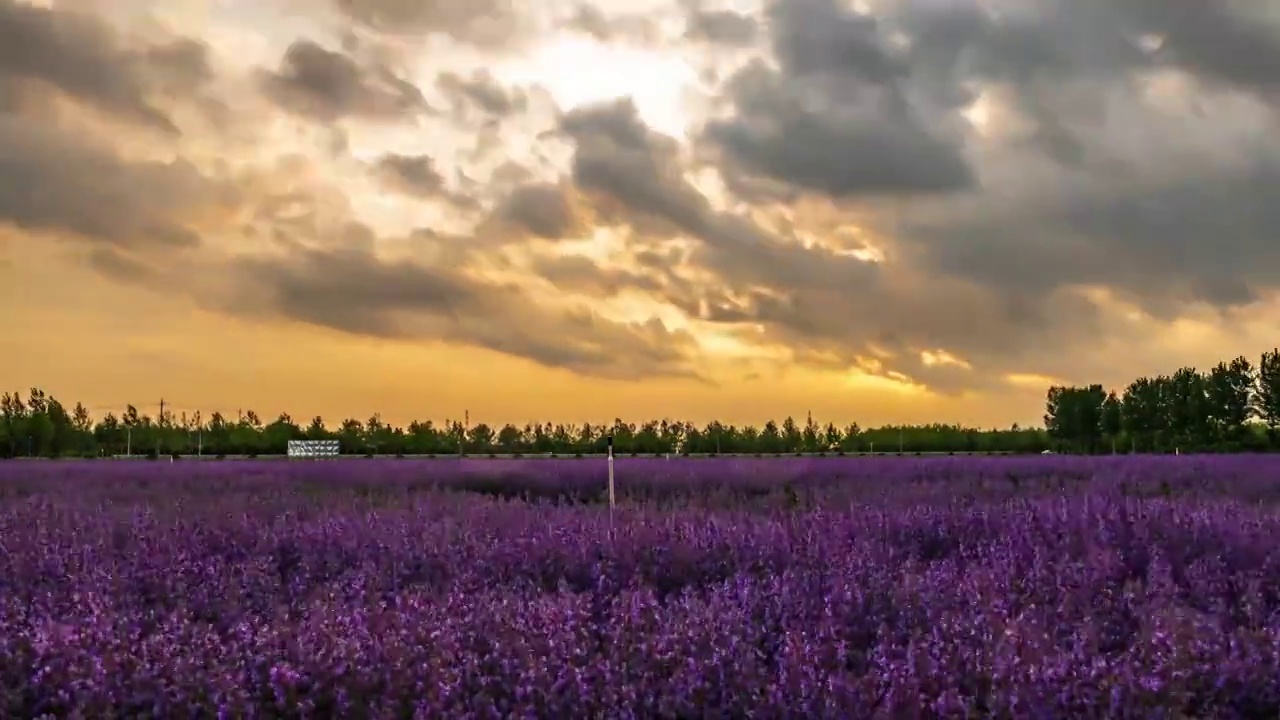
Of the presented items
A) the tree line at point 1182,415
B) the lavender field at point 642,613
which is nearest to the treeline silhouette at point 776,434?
the tree line at point 1182,415

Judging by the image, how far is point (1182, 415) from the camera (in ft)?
145

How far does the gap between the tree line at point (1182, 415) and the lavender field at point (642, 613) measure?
38114mm

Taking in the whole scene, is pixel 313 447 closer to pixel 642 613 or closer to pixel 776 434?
pixel 776 434

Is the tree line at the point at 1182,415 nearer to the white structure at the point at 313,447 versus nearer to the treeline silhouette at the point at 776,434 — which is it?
the treeline silhouette at the point at 776,434

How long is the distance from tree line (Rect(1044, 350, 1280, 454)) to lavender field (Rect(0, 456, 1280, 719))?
38.1 metres

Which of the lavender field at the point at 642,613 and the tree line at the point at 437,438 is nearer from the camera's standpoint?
the lavender field at the point at 642,613

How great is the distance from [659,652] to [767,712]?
1.91 feet

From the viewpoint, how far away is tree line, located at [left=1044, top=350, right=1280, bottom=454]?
40938 millimetres

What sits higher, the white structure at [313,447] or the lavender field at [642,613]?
the white structure at [313,447]

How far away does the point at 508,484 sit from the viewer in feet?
48.4

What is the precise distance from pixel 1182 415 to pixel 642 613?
46826mm

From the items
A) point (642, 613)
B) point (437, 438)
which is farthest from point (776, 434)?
point (642, 613)

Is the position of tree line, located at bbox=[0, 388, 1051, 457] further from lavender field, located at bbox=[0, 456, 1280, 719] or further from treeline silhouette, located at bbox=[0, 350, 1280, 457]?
lavender field, located at bbox=[0, 456, 1280, 719]

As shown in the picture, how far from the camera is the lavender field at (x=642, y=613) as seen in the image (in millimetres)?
3086
